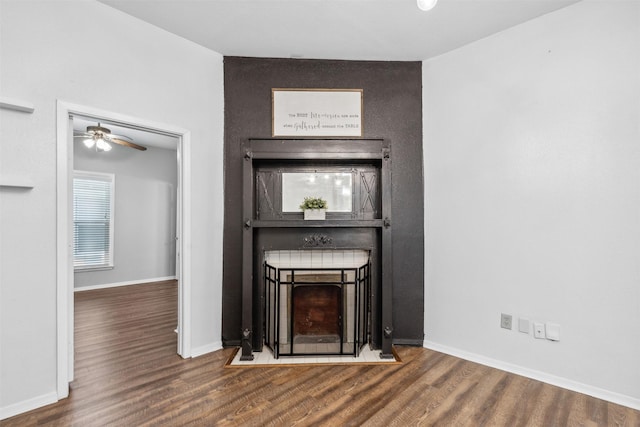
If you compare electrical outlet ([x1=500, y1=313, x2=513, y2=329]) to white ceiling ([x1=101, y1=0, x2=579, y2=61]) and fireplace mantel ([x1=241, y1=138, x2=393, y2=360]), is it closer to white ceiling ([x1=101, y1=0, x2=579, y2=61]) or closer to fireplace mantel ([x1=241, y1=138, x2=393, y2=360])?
fireplace mantel ([x1=241, y1=138, x2=393, y2=360])

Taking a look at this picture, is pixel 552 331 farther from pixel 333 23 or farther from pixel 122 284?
pixel 122 284

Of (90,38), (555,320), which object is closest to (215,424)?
(555,320)

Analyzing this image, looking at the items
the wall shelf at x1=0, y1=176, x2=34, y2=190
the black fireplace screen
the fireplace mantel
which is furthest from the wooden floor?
the wall shelf at x1=0, y1=176, x2=34, y2=190

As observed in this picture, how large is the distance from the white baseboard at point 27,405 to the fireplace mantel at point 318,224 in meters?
1.21

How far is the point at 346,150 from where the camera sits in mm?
2662

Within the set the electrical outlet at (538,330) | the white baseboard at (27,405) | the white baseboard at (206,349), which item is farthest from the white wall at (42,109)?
the electrical outlet at (538,330)

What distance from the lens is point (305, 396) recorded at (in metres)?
2.05

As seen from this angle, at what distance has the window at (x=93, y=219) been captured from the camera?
5.07 metres

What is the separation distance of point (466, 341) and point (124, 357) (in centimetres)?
288

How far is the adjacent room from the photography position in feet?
6.30

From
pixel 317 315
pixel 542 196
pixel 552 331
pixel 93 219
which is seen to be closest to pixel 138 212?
pixel 93 219

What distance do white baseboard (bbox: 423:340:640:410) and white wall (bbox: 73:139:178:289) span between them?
508cm

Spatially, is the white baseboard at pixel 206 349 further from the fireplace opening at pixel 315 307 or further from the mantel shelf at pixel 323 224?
the mantel shelf at pixel 323 224

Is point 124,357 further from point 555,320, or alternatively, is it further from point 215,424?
point 555,320
